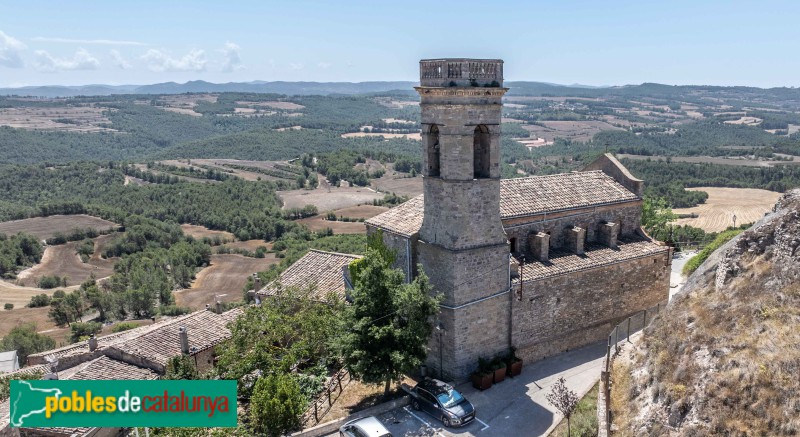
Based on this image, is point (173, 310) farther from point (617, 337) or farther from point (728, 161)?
point (728, 161)

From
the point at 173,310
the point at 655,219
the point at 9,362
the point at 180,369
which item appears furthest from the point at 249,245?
the point at 180,369

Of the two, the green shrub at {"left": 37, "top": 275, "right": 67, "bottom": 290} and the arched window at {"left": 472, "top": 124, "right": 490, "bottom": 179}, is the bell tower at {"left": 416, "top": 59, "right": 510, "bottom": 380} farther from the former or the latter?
the green shrub at {"left": 37, "top": 275, "right": 67, "bottom": 290}

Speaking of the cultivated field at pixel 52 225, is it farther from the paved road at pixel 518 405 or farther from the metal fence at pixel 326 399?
the paved road at pixel 518 405

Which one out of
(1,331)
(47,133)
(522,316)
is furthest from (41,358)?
(47,133)

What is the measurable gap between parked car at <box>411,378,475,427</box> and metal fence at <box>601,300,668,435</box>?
495 cm

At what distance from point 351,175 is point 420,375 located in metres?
108

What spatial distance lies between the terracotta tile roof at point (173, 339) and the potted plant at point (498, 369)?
13.1 m

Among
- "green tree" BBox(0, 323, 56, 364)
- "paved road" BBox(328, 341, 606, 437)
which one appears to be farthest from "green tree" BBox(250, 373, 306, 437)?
"green tree" BBox(0, 323, 56, 364)

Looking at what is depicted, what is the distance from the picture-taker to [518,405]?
842 inches

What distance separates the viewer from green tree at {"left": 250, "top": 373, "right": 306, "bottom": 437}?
1786 cm

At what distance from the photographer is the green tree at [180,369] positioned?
72.4 feet

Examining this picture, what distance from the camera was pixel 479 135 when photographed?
22.5 m

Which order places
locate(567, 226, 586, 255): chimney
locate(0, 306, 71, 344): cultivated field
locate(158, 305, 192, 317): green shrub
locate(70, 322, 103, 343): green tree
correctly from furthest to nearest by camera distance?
locate(158, 305, 192, 317): green shrub < locate(0, 306, 71, 344): cultivated field < locate(70, 322, 103, 343): green tree < locate(567, 226, 586, 255): chimney

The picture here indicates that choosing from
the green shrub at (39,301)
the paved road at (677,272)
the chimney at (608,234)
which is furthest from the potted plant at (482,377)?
the green shrub at (39,301)
